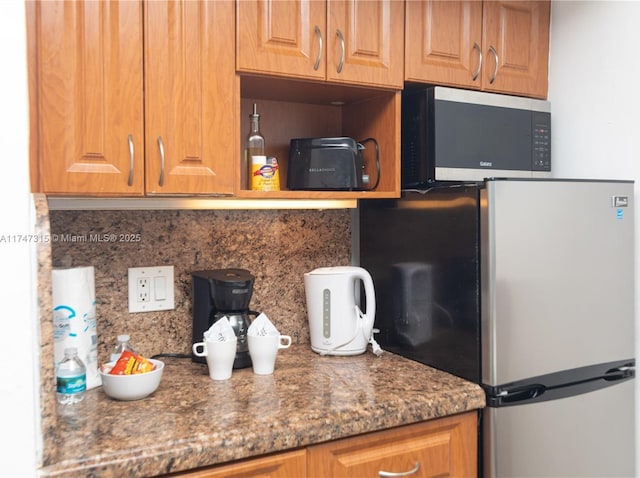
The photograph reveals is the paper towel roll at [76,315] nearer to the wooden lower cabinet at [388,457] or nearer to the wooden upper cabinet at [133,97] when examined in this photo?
the wooden upper cabinet at [133,97]

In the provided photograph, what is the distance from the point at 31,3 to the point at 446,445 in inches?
57.0

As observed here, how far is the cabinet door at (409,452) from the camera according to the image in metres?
1.37

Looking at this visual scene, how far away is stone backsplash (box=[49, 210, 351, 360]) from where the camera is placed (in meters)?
1.69

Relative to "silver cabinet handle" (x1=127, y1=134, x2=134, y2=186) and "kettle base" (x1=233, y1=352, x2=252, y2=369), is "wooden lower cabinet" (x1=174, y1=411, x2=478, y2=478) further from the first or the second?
"silver cabinet handle" (x1=127, y1=134, x2=134, y2=186)

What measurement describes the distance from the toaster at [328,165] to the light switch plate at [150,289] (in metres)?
0.50

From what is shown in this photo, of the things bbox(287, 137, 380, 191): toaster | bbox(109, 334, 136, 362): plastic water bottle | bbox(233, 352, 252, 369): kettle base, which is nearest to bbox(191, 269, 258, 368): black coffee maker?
bbox(233, 352, 252, 369): kettle base

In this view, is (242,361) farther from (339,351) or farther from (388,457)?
(388,457)

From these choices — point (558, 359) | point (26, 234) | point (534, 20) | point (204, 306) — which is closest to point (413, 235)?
point (558, 359)

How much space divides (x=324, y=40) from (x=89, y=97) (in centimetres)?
66

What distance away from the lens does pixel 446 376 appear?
64.2 inches

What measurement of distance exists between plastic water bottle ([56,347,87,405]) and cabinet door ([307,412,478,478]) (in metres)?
0.59

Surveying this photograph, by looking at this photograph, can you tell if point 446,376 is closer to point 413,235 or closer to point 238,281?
point 413,235

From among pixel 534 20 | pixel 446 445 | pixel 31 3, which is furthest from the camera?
pixel 534 20

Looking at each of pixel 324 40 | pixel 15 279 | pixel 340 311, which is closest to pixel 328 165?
pixel 324 40
